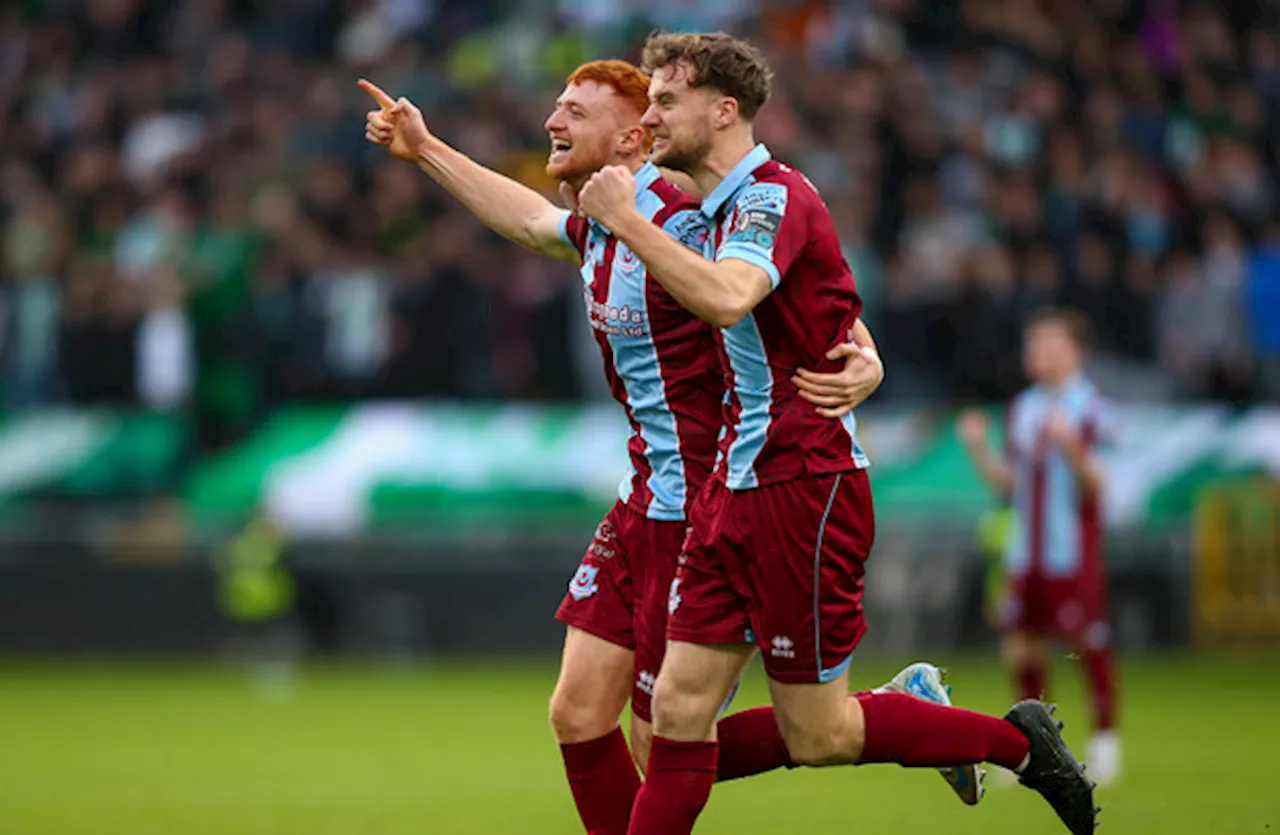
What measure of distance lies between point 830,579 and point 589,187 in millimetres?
1364

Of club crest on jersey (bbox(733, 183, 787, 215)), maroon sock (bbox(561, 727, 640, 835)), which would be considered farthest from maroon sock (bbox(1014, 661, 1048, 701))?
club crest on jersey (bbox(733, 183, 787, 215))

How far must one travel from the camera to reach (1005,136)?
18719mm

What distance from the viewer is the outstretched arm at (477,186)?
23.8 feet

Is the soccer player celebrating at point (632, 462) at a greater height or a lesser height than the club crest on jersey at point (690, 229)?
lesser

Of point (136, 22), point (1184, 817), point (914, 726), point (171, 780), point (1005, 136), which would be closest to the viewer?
point (914, 726)

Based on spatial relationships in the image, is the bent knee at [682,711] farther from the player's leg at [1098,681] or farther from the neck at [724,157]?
the player's leg at [1098,681]

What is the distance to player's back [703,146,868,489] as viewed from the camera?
20.3ft

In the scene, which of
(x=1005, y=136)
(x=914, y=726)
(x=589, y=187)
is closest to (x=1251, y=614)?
(x=1005, y=136)

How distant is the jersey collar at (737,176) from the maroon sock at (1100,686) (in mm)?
5289

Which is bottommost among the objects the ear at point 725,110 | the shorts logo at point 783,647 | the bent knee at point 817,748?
the bent knee at point 817,748

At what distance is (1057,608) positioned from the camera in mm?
11125

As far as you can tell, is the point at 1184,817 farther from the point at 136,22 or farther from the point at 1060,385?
the point at 136,22

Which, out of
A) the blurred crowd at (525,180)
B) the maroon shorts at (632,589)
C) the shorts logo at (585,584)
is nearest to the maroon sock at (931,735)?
the maroon shorts at (632,589)

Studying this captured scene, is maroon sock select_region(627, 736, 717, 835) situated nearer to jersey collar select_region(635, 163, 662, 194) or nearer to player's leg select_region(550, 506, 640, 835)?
player's leg select_region(550, 506, 640, 835)
